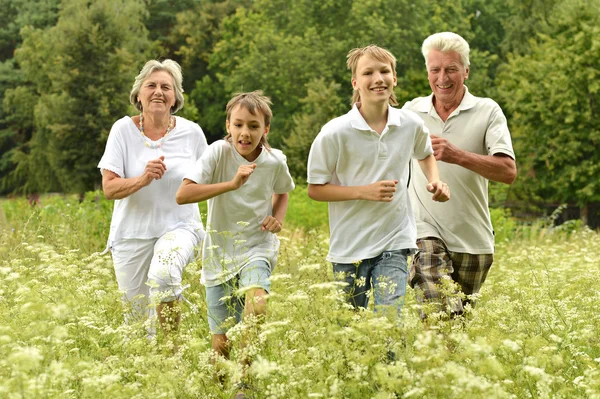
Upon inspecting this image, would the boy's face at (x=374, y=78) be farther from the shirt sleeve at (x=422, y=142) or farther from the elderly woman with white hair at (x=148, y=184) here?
the elderly woman with white hair at (x=148, y=184)

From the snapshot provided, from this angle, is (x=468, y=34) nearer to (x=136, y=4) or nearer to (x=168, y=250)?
(x=136, y=4)

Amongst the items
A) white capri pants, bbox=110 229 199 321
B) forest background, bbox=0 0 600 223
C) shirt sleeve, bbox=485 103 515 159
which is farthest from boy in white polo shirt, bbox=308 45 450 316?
forest background, bbox=0 0 600 223

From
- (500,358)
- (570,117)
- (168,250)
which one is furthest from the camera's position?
(570,117)

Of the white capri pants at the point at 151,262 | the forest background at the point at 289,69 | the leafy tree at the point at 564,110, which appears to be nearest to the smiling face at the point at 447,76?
the white capri pants at the point at 151,262

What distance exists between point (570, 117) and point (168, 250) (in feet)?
96.2

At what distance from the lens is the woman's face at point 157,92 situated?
20.9 ft

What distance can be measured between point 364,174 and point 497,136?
1120 mm

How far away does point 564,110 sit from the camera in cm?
3391

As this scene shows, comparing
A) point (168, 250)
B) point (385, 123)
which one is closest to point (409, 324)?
point (385, 123)

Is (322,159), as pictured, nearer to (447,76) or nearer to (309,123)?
(447,76)

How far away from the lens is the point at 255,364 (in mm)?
3529

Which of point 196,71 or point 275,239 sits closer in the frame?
point 275,239

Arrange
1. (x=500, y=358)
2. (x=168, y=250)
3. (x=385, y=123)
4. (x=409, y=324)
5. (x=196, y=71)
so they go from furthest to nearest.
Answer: (x=196, y=71) → (x=168, y=250) → (x=385, y=123) → (x=500, y=358) → (x=409, y=324)

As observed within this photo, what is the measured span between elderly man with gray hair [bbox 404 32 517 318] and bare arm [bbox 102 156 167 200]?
5.38 ft
